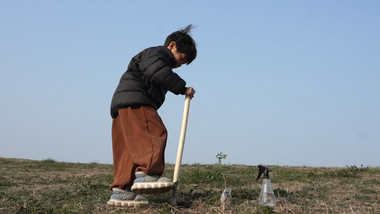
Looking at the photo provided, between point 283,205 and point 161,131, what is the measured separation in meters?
1.67

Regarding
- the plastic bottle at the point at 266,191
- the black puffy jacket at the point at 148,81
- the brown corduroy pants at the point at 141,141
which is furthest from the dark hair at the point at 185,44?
the plastic bottle at the point at 266,191

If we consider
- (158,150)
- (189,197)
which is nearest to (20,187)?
(189,197)

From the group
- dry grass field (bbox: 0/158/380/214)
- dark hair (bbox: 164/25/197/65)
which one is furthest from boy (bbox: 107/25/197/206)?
dry grass field (bbox: 0/158/380/214)

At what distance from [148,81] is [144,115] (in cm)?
38

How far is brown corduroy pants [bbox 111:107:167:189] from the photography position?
4.74 metres

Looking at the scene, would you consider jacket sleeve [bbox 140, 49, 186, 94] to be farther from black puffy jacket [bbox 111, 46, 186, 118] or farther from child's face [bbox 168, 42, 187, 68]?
child's face [bbox 168, 42, 187, 68]

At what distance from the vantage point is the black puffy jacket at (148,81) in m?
4.79

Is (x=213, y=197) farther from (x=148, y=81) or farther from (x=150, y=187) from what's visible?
(x=148, y=81)

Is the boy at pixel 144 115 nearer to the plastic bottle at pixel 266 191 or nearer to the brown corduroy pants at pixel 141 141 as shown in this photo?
the brown corduroy pants at pixel 141 141

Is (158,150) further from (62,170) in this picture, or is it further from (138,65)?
(62,170)

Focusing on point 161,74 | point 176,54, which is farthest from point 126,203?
point 176,54

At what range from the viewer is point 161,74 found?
4770mm

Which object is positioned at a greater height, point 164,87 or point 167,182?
point 164,87

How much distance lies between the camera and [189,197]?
5684 millimetres
